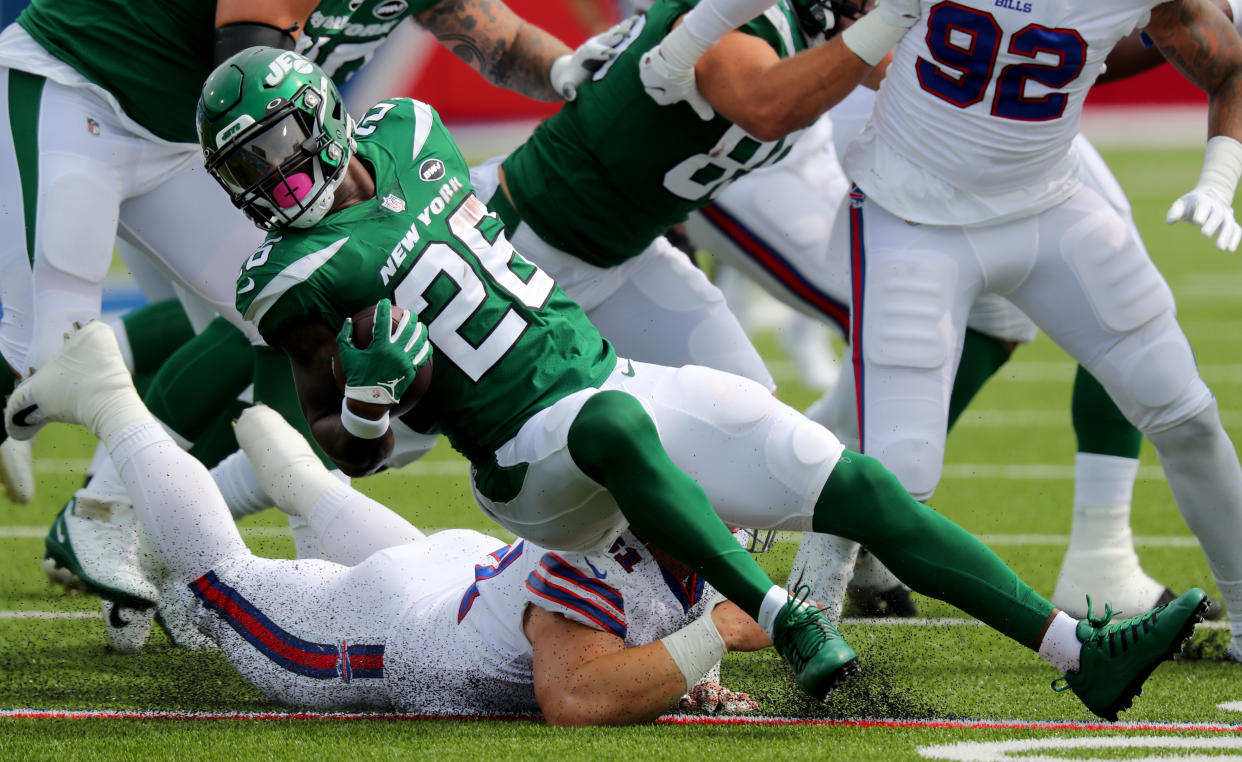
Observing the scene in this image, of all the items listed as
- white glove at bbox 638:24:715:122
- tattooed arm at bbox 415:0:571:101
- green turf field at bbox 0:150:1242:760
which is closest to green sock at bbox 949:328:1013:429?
green turf field at bbox 0:150:1242:760

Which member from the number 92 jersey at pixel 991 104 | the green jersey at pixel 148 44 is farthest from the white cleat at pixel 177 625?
the number 92 jersey at pixel 991 104

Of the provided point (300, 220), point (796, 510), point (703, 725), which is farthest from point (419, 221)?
point (703, 725)

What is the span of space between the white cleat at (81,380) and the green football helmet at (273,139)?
25.9 inches

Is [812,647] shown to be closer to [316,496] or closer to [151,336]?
[316,496]

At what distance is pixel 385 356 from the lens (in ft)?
7.93

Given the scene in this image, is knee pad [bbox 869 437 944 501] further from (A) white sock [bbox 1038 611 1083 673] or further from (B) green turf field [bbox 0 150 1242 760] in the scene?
(A) white sock [bbox 1038 611 1083 673]

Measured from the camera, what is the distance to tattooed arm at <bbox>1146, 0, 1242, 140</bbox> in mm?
3203

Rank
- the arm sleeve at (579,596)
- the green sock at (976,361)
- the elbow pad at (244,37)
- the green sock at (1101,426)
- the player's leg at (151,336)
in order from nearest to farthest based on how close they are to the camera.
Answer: the arm sleeve at (579,596) → the elbow pad at (244,37) → the green sock at (1101,426) → the green sock at (976,361) → the player's leg at (151,336)

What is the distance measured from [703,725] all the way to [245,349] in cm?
178

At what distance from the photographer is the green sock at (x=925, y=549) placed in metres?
2.54

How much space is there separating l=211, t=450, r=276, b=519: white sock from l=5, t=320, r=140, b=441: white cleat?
1.91 ft

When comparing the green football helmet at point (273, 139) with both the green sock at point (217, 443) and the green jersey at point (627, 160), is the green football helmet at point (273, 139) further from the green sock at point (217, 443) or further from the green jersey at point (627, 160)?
the green sock at point (217, 443)

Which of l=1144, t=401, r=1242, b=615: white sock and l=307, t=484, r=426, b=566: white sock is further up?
l=1144, t=401, r=1242, b=615: white sock

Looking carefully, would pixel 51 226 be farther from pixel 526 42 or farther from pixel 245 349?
pixel 526 42
